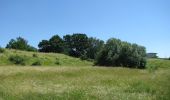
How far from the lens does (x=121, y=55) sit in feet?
266

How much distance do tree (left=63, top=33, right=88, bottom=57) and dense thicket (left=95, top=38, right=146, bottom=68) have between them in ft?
215

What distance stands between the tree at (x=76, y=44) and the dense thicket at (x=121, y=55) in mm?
65680

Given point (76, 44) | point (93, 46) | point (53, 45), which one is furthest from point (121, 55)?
point (76, 44)

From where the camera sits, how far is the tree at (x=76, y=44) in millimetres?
150500

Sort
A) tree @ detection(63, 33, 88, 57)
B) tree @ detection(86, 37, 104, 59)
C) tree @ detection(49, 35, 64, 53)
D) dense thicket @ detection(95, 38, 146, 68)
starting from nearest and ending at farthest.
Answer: dense thicket @ detection(95, 38, 146, 68)
tree @ detection(49, 35, 64, 53)
tree @ detection(86, 37, 104, 59)
tree @ detection(63, 33, 88, 57)

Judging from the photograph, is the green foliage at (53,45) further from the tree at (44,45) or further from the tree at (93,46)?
the tree at (93,46)

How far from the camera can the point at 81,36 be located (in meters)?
154

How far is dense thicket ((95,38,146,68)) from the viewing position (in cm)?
8019

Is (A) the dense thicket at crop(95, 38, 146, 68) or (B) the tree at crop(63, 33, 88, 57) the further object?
(B) the tree at crop(63, 33, 88, 57)

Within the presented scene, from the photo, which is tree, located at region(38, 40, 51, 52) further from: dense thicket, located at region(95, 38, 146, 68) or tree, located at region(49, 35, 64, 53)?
dense thicket, located at region(95, 38, 146, 68)

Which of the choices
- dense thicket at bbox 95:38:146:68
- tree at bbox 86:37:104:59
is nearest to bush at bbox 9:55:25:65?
dense thicket at bbox 95:38:146:68

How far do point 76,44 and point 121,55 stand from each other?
236 ft

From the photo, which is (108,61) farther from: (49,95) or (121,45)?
(49,95)

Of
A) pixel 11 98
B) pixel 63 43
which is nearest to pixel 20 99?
pixel 11 98
